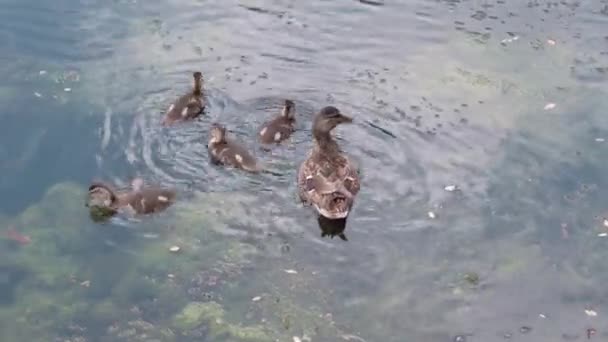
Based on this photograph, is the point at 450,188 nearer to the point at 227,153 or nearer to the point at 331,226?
the point at 331,226

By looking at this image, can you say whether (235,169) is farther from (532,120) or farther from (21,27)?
(21,27)

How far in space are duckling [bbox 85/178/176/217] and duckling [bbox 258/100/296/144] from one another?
1.15m

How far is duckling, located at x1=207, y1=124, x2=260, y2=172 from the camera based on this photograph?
8266 millimetres

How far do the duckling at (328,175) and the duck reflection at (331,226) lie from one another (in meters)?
0.03

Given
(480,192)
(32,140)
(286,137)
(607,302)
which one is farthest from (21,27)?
(607,302)

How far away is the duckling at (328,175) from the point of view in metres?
7.81

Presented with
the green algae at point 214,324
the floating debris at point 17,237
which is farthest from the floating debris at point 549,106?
the floating debris at point 17,237

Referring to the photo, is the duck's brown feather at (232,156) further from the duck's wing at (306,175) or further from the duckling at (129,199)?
the duckling at (129,199)

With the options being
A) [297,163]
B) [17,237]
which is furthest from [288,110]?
[17,237]

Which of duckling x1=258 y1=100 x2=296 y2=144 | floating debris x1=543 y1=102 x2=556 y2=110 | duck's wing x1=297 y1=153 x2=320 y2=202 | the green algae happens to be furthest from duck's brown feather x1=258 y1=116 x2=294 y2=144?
floating debris x1=543 y1=102 x2=556 y2=110

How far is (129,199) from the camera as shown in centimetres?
787

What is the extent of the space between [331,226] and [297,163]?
1.01 meters

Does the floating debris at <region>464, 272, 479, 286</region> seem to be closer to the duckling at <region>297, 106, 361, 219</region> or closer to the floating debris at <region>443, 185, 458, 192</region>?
the floating debris at <region>443, 185, 458, 192</region>

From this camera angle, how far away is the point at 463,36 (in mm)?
10391
